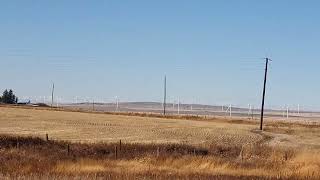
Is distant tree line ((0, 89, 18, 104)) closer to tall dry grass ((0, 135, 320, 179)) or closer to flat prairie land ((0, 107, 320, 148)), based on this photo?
flat prairie land ((0, 107, 320, 148))

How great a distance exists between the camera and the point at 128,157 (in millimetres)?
31609

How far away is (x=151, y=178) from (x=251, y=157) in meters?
15.7

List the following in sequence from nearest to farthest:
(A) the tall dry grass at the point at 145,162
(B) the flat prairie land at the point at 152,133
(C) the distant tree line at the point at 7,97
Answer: (A) the tall dry grass at the point at 145,162 < (B) the flat prairie land at the point at 152,133 < (C) the distant tree line at the point at 7,97

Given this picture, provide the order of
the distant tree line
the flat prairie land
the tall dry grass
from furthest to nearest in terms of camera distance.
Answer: the distant tree line < the flat prairie land < the tall dry grass

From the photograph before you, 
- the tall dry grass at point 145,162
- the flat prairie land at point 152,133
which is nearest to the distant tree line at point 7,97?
the flat prairie land at point 152,133

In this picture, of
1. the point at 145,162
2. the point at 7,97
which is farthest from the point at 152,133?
the point at 7,97

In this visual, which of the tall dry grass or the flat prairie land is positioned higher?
the tall dry grass

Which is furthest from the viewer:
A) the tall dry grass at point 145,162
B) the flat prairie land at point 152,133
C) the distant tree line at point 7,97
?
the distant tree line at point 7,97

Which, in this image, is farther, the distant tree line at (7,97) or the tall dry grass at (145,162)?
the distant tree line at (7,97)

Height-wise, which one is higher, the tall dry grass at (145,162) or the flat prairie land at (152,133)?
the tall dry grass at (145,162)

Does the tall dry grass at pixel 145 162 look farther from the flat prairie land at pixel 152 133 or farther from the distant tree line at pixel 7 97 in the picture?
the distant tree line at pixel 7 97

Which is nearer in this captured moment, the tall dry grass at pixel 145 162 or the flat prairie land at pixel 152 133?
the tall dry grass at pixel 145 162

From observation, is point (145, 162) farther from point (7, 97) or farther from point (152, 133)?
point (7, 97)

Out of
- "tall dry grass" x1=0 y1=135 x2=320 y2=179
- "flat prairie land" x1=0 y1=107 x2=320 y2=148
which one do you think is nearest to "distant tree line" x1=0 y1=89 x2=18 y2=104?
"flat prairie land" x1=0 y1=107 x2=320 y2=148
